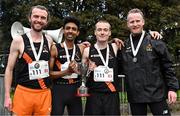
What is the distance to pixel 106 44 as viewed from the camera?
5852mm

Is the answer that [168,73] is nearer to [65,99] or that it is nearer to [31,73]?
[65,99]

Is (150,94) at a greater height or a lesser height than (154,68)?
lesser

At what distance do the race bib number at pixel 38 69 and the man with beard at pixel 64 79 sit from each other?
27cm

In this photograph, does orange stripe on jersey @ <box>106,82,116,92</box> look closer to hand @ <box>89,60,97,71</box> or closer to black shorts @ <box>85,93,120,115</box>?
black shorts @ <box>85,93,120,115</box>

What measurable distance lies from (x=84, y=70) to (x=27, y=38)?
3.05ft

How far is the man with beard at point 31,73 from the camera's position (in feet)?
17.3

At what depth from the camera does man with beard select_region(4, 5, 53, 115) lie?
5.29 meters

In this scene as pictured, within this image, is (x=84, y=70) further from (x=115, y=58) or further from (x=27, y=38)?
(x=27, y=38)

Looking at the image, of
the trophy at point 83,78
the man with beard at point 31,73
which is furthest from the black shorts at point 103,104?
the man with beard at point 31,73

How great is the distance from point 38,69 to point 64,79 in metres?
0.55

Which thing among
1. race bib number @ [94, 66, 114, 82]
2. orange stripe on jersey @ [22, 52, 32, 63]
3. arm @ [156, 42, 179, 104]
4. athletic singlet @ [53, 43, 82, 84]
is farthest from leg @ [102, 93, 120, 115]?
orange stripe on jersey @ [22, 52, 32, 63]

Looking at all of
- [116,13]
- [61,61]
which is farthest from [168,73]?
[116,13]

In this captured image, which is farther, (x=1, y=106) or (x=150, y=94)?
(x=1, y=106)

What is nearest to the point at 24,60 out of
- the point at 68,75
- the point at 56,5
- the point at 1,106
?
the point at 68,75
